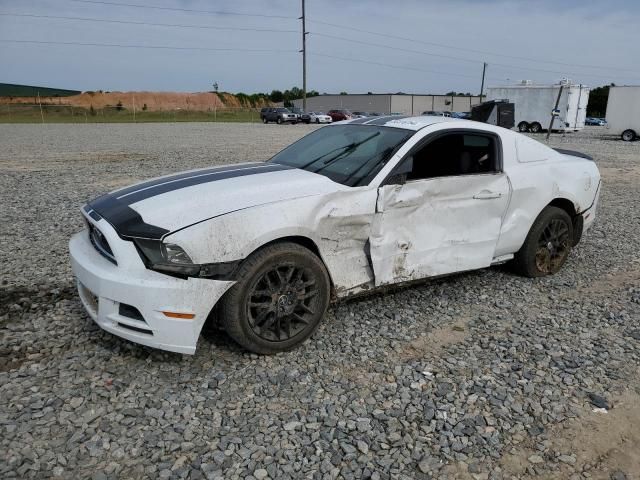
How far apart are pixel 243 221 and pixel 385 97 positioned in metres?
71.7

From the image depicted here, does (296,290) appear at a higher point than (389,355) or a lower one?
higher

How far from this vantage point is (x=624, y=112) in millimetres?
26078

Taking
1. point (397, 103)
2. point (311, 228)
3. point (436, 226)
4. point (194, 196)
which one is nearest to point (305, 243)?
point (311, 228)

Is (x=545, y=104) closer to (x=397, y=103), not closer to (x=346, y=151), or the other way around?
(x=346, y=151)

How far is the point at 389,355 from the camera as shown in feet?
11.4

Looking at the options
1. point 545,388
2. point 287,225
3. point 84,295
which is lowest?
point 545,388

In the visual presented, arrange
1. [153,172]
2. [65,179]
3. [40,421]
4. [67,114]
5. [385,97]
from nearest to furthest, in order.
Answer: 1. [40,421]
2. [65,179]
3. [153,172]
4. [67,114]
5. [385,97]

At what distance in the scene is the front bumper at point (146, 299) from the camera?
2926 mm

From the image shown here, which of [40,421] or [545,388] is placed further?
[545,388]

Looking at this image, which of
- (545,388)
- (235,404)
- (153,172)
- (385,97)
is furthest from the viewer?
(385,97)

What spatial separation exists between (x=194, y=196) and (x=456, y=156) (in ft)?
7.32

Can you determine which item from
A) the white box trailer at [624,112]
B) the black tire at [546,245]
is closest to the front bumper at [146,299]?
the black tire at [546,245]

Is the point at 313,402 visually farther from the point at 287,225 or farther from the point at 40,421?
the point at 40,421

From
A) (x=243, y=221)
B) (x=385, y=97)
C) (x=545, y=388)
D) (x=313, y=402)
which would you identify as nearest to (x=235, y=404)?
(x=313, y=402)
